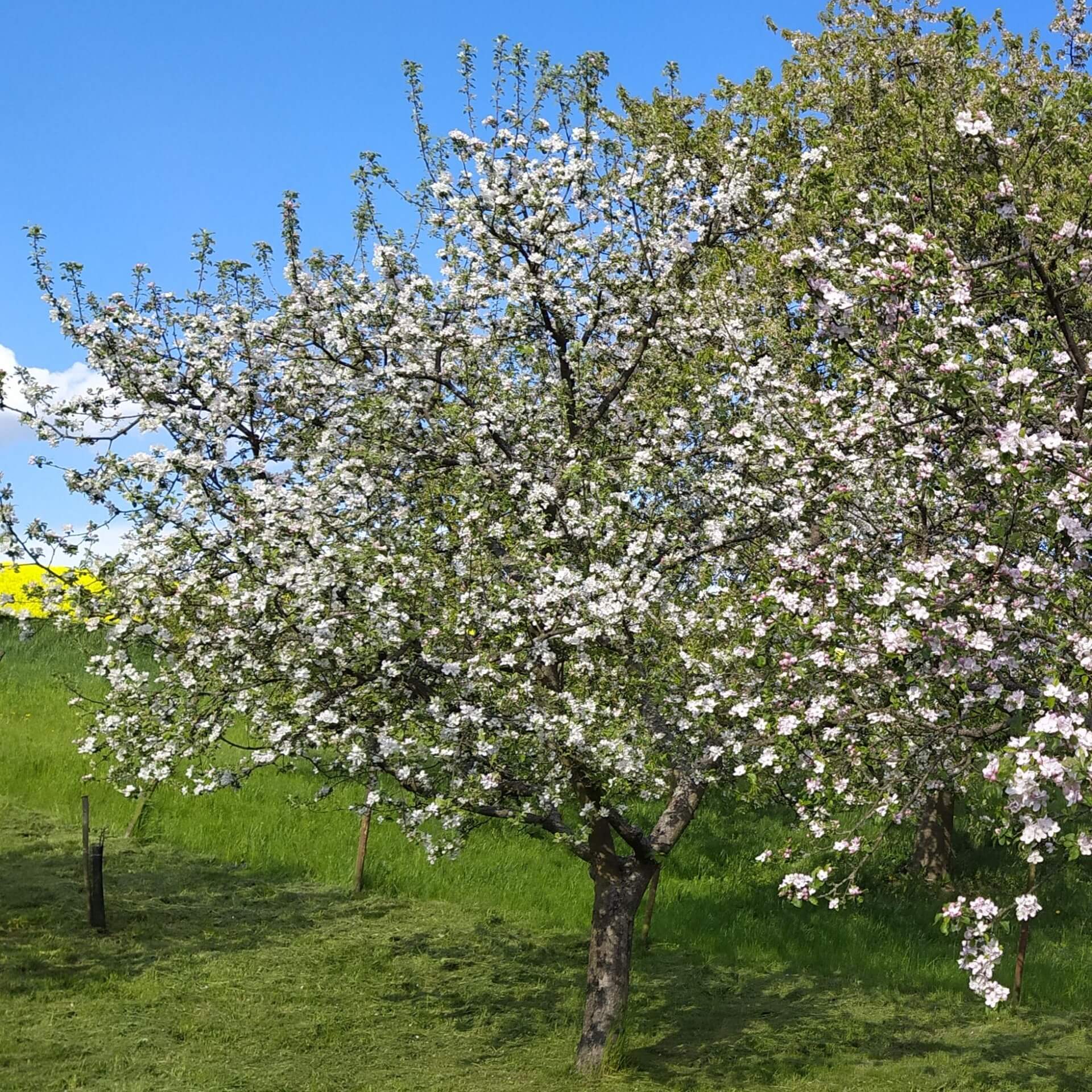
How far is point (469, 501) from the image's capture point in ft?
37.7

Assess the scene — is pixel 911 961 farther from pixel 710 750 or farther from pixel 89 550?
pixel 89 550

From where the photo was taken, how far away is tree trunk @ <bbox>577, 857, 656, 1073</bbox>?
12.7 m

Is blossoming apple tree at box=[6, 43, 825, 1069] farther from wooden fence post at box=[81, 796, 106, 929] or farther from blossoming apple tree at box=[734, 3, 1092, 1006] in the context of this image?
wooden fence post at box=[81, 796, 106, 929]

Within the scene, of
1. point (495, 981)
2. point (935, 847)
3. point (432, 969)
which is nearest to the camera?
point (495, 981)

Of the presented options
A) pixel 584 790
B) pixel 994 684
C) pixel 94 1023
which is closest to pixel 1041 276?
pixel 994 684

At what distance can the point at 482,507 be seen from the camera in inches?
453

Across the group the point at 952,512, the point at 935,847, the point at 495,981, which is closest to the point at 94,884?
the point at 495,981

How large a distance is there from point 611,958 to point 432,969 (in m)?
4.17

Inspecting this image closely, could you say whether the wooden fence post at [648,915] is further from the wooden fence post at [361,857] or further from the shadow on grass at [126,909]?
the wooden fence post at [361,857]

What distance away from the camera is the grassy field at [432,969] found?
1283 centimetres

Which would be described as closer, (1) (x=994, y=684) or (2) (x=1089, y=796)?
(2) (x=1089, y=796)

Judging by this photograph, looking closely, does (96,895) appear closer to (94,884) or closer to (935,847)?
(94,884)

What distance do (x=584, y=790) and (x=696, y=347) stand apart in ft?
18.0

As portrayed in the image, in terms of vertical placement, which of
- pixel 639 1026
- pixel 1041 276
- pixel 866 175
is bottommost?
pixel 639 1026
